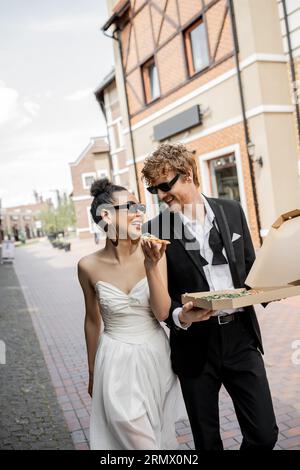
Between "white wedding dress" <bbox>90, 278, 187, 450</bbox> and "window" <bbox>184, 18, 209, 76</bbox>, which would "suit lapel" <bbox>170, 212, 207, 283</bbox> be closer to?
"white wedding dress" <bbox>90, 278, 187, 450</bbox>

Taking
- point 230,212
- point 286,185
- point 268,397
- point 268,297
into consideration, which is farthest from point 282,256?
point 286,185

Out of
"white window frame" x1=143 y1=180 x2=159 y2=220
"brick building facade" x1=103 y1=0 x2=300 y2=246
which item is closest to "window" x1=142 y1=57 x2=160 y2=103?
"brick building facade" x1=103 y1=0 x2=300 y2=246

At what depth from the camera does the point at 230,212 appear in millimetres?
2215

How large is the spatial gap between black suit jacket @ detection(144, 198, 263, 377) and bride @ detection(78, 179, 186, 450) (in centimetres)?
9

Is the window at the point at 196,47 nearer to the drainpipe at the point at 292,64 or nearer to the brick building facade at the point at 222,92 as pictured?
the brick building facade at the point at 222,92

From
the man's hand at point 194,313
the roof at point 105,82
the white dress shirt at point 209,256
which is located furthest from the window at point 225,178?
the roof at point 105,82

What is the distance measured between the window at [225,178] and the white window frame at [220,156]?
0.43ft

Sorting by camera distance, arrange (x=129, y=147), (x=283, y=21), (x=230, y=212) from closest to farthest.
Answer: (x=230, y=212) → (x=283, y=21) → (x=129, y=147)

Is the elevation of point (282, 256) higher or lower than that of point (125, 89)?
lower

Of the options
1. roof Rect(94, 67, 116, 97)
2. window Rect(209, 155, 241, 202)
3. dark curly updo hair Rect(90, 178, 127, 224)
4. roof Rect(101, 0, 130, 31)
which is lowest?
dark curly updo hair Rect(90, 178, 127, 224)

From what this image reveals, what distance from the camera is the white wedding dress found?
6.40 feet

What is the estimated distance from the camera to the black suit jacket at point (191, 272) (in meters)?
2.10
